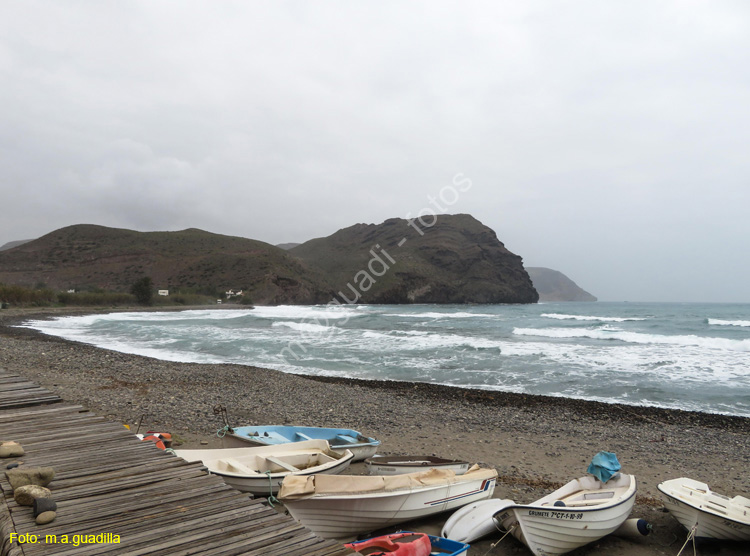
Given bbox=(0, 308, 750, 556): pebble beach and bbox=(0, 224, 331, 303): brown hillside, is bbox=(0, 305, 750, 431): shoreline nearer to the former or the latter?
bbox=(0, 308, 750, 556): pebble beach

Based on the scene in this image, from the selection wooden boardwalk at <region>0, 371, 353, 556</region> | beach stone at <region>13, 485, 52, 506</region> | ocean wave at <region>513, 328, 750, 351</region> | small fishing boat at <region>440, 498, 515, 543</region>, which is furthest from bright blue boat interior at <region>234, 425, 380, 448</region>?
ocean wave at <region>513, 328, 750, 351</region>

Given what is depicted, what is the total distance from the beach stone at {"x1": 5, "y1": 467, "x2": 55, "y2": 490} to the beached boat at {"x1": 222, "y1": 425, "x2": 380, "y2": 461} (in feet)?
10.4

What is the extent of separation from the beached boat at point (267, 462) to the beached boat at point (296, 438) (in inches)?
13.1

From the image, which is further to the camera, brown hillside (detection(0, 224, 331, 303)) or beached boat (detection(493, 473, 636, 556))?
brown hillside (detection(0, 224, 331, 303))

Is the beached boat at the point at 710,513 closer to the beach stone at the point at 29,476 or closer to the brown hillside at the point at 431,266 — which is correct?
the beach stone at the point at 29,476

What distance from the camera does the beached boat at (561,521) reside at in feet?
16.1

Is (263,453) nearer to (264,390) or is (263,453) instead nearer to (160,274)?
(264,390)

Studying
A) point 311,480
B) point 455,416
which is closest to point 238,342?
point 455,416

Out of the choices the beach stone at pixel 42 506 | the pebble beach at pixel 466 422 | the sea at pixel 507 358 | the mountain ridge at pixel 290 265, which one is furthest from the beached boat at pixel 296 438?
the mountain ridge at pixel 290 265

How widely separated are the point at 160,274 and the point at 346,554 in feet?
346

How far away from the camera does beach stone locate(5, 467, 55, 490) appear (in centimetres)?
368

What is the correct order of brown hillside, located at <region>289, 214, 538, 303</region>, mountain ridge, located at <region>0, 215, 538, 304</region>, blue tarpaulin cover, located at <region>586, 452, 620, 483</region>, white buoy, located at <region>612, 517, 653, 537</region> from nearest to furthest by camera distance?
white buoy, located at <region>612, 517, 653, 537</region> → blue tarpaulin cover, located at <region>586, 452, 620, 483</region> → mountain ridge, located at <region>0, 215, 538, 304</region> → brown hillside, located at <region>289, 214, 538, 303</region>

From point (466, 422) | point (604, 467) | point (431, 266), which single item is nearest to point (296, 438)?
point (604, 467)

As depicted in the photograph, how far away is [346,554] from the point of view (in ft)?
10.2
